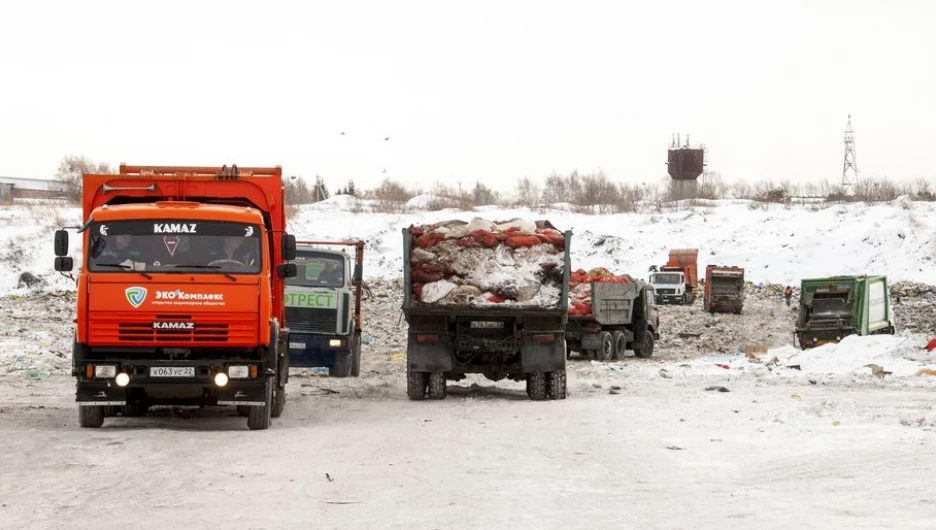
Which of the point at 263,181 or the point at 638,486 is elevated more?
the point at 263,181

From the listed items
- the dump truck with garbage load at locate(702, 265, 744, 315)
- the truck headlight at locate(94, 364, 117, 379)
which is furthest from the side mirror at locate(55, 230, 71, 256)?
the dump truck with garbage load at locate(702, 265, 744, 315)

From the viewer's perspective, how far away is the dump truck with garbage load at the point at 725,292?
5059 cm

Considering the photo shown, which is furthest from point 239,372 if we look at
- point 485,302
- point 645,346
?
point 645,346

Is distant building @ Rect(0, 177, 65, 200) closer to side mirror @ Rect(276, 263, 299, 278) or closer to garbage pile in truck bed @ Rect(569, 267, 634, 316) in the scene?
garbage pile in truck bed @ Rect(569, 267, 634, 316)

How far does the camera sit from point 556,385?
60.9 ft

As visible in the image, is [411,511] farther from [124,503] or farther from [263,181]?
[263,181]

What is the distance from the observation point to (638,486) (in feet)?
31.1

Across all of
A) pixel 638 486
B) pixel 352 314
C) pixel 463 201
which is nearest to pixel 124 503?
pixel 638 486

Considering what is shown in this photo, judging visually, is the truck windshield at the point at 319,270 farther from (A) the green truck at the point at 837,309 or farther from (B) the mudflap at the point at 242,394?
(A) the green truck at the point at 837,309

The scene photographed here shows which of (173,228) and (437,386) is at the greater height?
(173,228)

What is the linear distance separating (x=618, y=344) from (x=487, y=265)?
1507 centimetres

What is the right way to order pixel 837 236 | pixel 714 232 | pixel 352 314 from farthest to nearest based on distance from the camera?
pixel 714 232, pixel 837 236, pixel 352 314

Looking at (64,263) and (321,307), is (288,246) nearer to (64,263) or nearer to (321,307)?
(64,263)

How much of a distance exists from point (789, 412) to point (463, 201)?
60.4 metres
